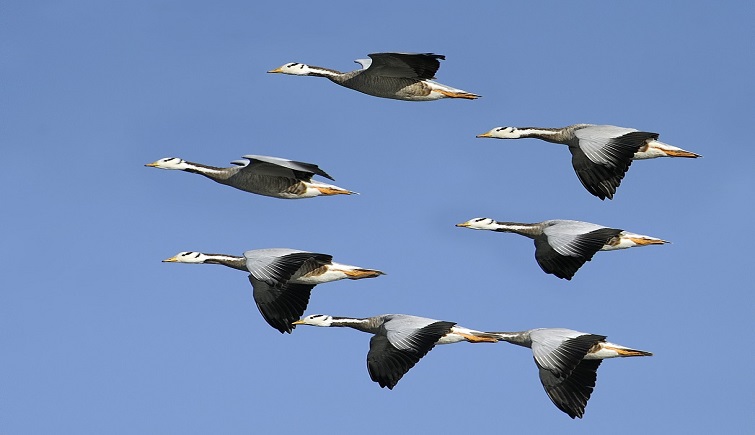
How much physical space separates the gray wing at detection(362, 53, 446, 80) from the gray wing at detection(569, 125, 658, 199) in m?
3.96

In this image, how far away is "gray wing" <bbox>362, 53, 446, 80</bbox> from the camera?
149 feet

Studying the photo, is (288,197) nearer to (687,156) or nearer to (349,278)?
(349,278)

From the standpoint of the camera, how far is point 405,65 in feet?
152

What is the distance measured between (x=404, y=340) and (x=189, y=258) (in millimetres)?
7013

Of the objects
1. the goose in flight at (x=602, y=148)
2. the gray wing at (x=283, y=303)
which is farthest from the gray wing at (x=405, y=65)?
the gray wing at (x=283, y=303)

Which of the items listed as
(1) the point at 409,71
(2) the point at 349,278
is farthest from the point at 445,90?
(2) the point at 349,278

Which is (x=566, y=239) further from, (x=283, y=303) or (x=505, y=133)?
(x=283, y=303)

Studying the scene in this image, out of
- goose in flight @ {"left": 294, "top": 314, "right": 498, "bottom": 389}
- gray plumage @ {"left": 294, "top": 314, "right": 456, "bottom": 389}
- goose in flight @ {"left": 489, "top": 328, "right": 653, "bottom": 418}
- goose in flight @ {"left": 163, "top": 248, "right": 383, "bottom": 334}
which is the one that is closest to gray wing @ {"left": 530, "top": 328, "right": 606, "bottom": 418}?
goose in flight @ {"left": 489, "top": 328, "right": 653, "bottom": 418}

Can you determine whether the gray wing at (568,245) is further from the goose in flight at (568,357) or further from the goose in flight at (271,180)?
the goose in flight at (271,180)

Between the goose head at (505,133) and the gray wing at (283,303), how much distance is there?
6134mm

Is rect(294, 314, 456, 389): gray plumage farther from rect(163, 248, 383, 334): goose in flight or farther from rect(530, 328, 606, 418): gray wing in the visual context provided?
rect(530, 328, 606, 418): gray wing

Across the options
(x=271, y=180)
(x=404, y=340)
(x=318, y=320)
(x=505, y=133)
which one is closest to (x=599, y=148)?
(x=505, y=133)

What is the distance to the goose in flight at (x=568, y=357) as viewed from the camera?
4431 cm

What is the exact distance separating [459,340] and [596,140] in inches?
232
